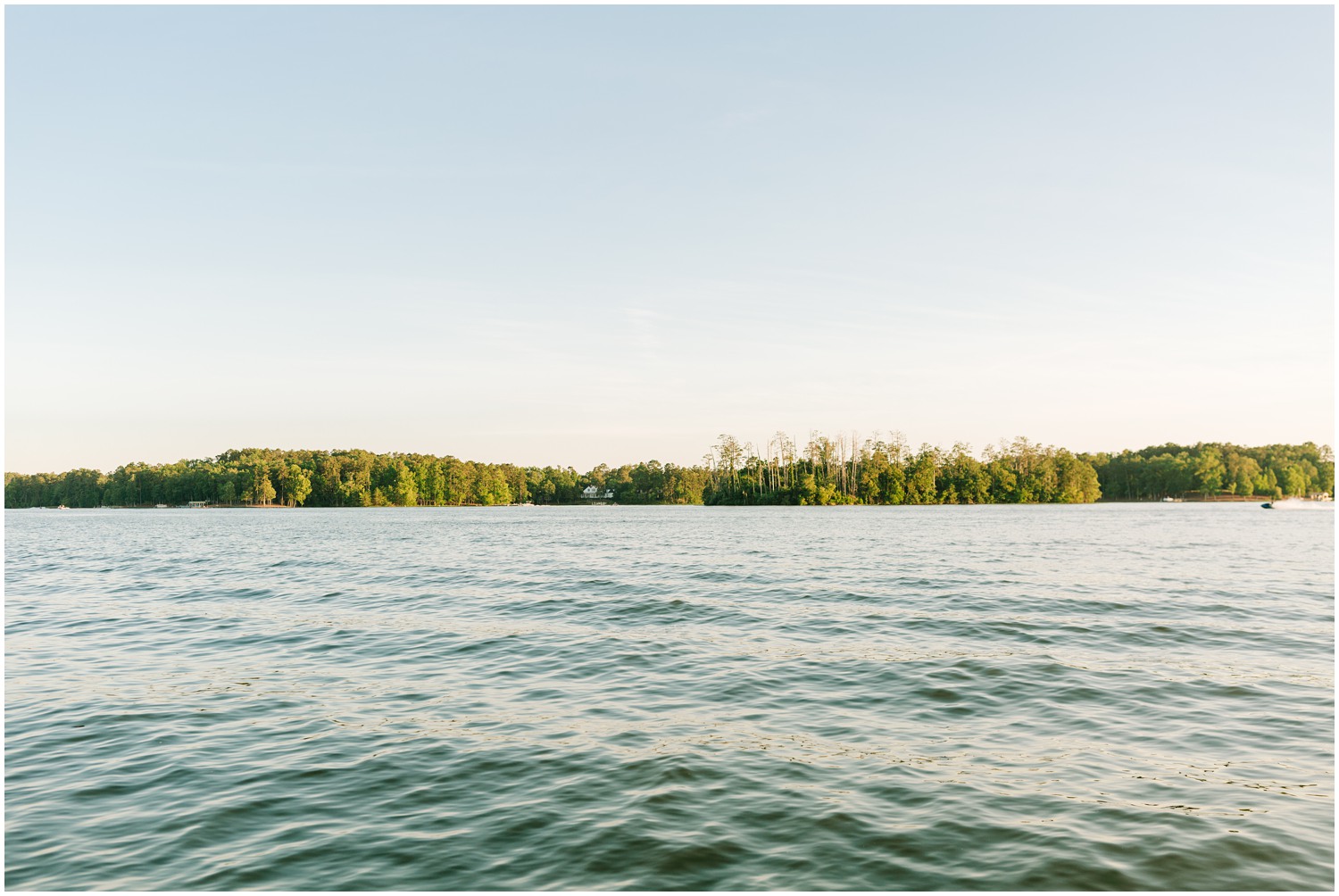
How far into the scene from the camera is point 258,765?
11898 millimetres

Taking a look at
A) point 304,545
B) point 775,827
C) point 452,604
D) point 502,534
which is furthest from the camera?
point 502,534

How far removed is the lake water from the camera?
8961 millimetres

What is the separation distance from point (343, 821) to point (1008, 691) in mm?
11823

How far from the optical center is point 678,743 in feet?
41.9

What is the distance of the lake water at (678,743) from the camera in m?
8.96

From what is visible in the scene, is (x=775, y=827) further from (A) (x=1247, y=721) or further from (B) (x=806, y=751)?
(A) (x=1247, y=721)

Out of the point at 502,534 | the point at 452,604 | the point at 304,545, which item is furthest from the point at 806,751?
the point at 502,534

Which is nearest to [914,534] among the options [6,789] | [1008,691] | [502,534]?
[502,534]

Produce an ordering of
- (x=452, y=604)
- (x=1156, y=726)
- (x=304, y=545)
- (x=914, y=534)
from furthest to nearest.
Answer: (x=914, y=534), (x=304, y=545), (x=452, y=604), (x=1156, y=726)

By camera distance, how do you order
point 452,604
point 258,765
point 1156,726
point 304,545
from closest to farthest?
point 258,765
point 1156,726
point 452,604
point 304,545

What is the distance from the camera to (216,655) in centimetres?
2025

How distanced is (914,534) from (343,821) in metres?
70.2

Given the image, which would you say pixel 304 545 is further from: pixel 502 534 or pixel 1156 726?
pixel 1156 726

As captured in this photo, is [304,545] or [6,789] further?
[304,545]
